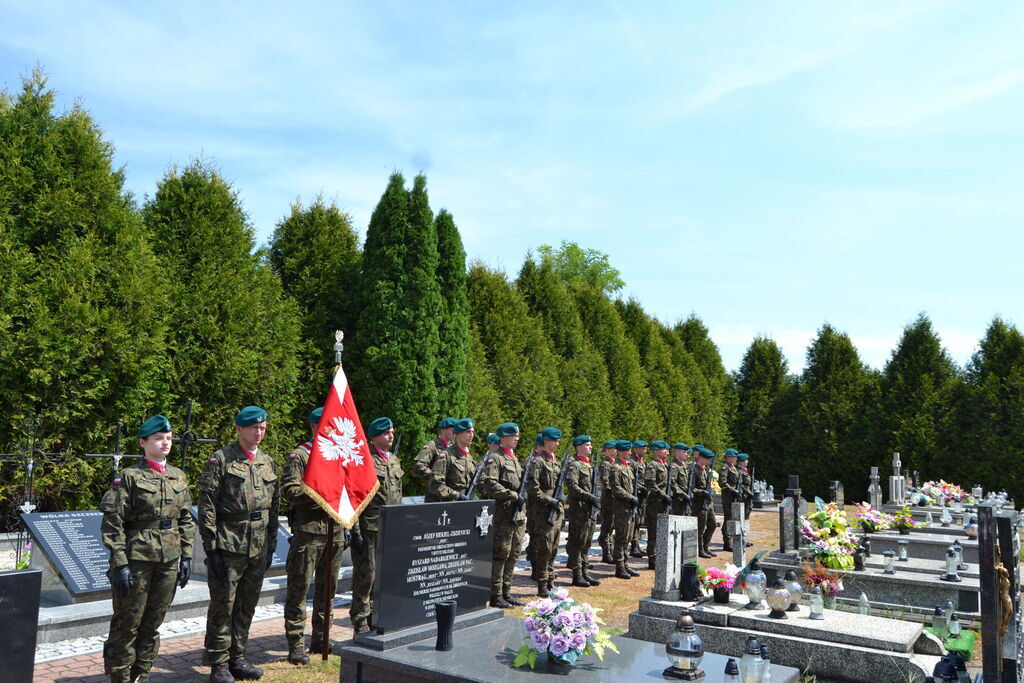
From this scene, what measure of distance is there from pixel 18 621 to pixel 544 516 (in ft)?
22.4

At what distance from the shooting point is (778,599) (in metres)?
6.88

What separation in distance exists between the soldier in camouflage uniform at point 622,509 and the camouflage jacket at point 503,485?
3.20 m

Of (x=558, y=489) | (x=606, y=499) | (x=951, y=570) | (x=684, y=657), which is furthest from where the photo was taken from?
(x=606, y=499)

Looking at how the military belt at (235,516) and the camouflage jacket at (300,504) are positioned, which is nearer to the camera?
the military belt at (235,516)

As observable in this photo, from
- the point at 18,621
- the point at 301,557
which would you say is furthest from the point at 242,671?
the point at 18,621

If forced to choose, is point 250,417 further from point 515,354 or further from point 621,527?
point 515,354

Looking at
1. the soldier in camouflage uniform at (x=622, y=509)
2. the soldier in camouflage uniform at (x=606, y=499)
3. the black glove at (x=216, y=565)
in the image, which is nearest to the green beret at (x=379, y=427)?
the black glove at (x=216, y=565)

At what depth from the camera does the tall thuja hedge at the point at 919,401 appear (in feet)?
86.8

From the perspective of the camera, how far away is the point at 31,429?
8703 millimetres

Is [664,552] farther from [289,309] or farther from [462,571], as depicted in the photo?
[289,309]

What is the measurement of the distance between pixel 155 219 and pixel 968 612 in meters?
12.5

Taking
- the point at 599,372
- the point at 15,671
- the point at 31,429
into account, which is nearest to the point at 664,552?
the point at 15,671

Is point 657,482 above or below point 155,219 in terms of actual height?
below

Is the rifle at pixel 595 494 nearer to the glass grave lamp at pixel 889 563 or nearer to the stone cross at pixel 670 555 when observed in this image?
the stone cross at pixel 670 555
